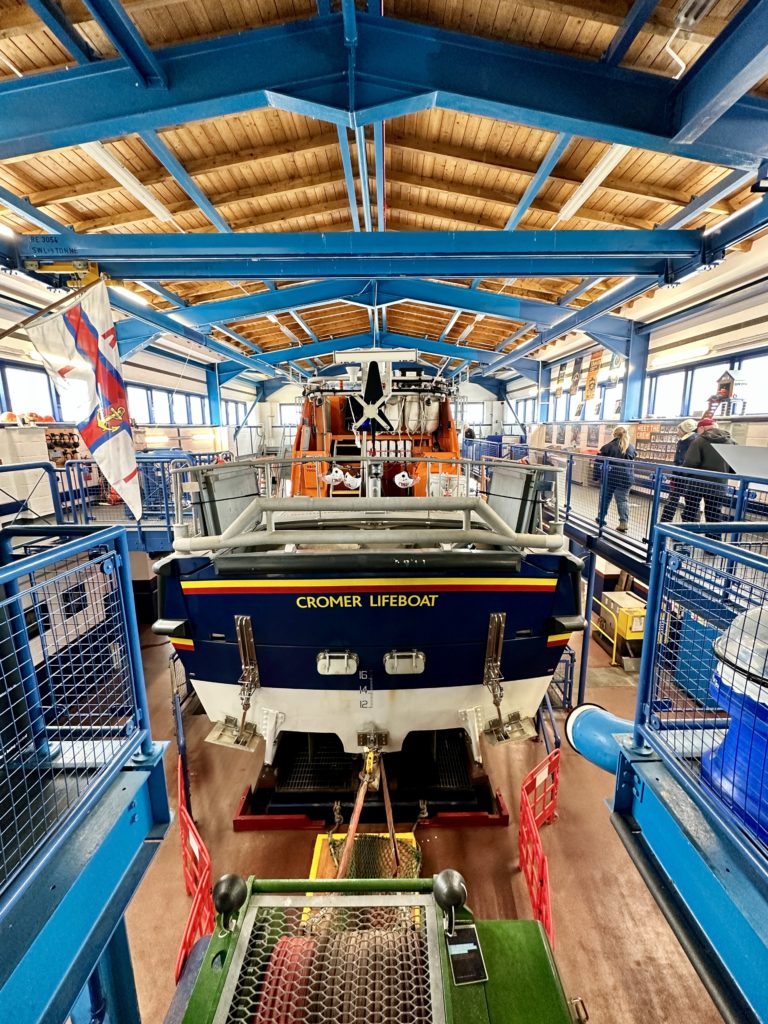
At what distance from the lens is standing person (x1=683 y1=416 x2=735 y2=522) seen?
5.02 metres

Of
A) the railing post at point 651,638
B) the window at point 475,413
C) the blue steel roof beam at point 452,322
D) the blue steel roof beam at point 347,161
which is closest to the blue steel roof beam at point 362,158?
the blue steel roof beam at point 347,161

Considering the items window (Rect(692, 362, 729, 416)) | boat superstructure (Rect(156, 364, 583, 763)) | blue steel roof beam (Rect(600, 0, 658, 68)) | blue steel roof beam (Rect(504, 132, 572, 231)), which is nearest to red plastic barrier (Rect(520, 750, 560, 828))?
boat superstructure (Rect(156, 364, 583, 763))

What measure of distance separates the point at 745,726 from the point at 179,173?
6.97 m

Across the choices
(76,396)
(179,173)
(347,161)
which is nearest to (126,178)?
(179,173)

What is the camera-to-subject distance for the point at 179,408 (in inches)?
684

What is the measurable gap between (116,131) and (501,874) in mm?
7039

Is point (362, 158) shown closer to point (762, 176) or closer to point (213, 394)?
point (762, 176)

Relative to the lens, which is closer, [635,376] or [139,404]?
[635,376]

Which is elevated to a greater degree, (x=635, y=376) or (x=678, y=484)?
(x=635, y=376)

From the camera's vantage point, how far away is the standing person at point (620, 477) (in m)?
6.09

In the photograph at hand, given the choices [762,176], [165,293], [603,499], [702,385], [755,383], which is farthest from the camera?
[702,385]

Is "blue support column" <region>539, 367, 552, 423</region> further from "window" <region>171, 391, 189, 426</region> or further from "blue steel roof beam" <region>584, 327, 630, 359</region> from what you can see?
"window" <region>171, 391, 189, 426</region>

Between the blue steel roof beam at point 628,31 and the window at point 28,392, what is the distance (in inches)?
446

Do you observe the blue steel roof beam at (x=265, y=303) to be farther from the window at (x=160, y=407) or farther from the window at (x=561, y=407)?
the window at (x=561, y=407)
